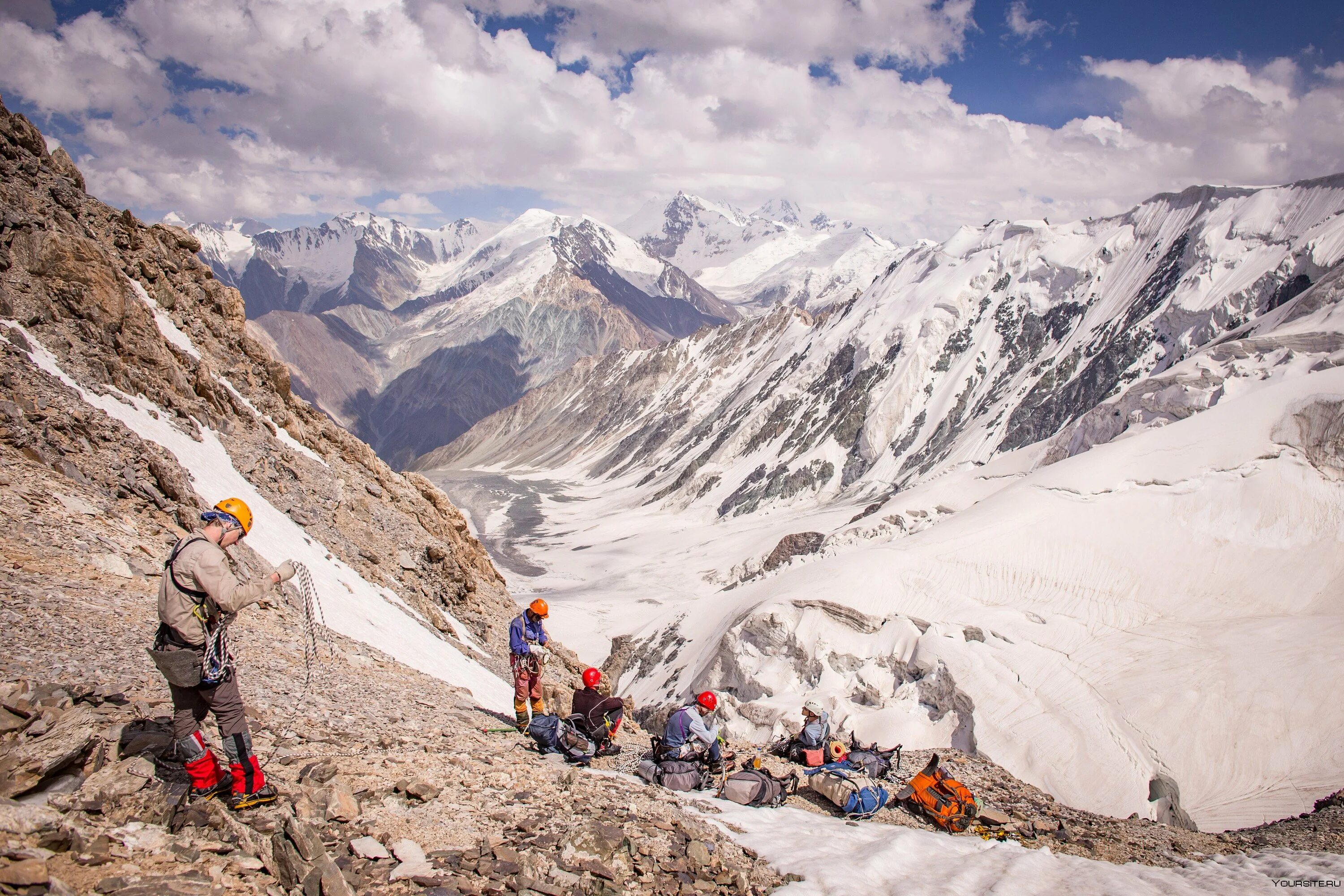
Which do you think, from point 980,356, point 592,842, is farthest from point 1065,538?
point 980,356

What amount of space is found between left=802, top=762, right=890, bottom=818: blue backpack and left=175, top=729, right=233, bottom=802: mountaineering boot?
27.4 feet

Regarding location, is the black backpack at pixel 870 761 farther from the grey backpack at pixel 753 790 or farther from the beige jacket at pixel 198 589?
the beige jacket at pixel 198 589

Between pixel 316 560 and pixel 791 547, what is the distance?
1730 inches

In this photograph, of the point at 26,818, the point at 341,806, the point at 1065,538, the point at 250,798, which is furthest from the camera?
the point at 1065,538

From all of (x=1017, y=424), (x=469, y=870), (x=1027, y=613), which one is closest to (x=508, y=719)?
(x=469, y=870)

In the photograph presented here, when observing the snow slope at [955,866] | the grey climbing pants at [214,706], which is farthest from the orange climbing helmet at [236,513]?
the snow slope at [955,866]

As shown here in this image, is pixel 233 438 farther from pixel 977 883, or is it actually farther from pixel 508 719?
pixel 977 883

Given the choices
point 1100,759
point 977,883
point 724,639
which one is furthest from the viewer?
point 724,639

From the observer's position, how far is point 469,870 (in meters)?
6.21

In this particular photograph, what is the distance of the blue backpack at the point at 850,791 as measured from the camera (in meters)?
10.8

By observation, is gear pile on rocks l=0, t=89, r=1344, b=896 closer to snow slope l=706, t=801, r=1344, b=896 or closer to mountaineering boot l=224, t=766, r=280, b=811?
mountaineering boot l=224, t=766, r=280, b=811

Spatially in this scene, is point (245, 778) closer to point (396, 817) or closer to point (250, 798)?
point (250, 798)

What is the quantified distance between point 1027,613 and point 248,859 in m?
27.6

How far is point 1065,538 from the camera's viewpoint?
99.1ft
